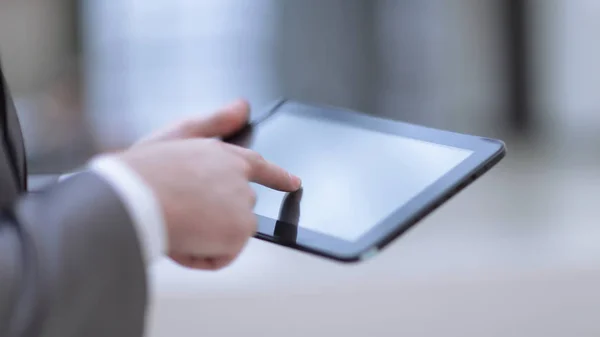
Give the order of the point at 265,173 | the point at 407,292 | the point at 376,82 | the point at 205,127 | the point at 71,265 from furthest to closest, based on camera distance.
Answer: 1. the point at 376,82
2. the point at 407,292
3. the point at 205,127
4. the point at 265,173
5. the point at 71,265

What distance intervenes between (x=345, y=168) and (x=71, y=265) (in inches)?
10.2

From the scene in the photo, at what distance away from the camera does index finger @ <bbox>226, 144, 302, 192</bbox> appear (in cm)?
52

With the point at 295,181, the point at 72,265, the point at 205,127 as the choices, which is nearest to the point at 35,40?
the point at 205,127

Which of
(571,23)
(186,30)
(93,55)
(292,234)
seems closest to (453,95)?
(571,23)

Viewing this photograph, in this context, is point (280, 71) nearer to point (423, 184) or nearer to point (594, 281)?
point (594, 281)

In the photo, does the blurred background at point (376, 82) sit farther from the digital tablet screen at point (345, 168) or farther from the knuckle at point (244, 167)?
the knuckle at point (244, 167)

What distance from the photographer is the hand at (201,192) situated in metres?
0.46

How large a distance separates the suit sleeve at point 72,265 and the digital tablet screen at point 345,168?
151mm

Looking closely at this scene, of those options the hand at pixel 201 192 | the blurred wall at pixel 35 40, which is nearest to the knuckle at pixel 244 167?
the hand at pixel 201 192

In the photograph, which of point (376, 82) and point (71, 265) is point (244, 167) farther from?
point (376, 82)

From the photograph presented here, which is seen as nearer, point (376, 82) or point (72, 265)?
point (72, 265)

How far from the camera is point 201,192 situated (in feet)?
1.53

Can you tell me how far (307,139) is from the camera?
26.2 inches

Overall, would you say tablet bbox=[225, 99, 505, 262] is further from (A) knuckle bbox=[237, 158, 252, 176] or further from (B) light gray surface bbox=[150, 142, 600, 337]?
(B) light gray surface bbox=[150, 142, 600, 337]
